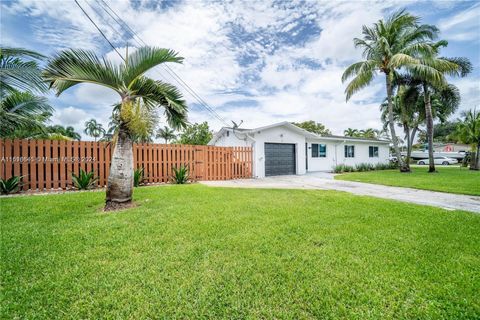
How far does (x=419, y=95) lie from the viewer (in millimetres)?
17266

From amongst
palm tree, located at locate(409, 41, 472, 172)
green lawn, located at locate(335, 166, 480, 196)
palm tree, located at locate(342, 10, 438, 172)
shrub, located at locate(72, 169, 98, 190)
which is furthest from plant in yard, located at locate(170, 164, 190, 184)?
palm tree, located at locate(409, 41, 472, 172)

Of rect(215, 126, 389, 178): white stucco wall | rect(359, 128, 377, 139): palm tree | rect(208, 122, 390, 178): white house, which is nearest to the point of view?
rect(215, 126, 389, 178): white stucco wall

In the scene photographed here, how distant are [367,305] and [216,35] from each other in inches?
479

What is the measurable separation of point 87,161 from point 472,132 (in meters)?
26.3

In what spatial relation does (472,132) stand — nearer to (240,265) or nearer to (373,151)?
(373,151)

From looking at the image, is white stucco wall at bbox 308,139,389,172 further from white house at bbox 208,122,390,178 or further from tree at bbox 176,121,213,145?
tree at bbox 176,121,213,145

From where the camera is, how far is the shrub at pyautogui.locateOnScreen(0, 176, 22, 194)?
22.9 ft

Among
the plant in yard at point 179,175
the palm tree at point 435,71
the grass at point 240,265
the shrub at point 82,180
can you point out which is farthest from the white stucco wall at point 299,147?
the grass at point 240,265

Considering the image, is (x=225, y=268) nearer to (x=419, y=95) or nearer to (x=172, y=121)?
(x=172, y=121)

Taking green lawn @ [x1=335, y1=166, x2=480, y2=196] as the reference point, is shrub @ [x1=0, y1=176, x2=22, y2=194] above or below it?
above

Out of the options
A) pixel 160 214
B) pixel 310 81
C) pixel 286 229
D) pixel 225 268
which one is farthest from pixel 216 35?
pixel 225 268

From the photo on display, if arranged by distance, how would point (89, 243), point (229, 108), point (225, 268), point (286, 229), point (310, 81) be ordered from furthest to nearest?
point (229, 108), point (310, 81), point (286, 229), point (89, 243), point (225, 268)

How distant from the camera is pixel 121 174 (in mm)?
5332

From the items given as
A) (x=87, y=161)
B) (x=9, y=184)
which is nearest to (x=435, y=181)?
(x=87, y=161)
